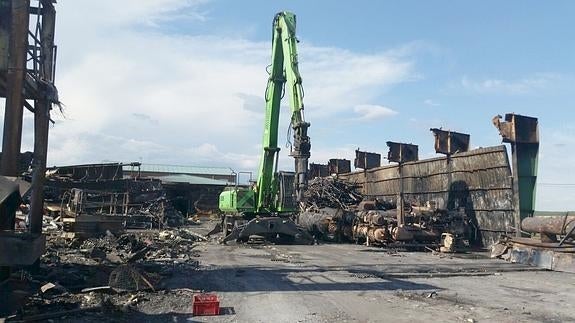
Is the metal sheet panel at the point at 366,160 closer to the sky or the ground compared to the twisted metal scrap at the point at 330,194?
closer to the sky

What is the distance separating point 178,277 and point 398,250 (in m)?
10.5

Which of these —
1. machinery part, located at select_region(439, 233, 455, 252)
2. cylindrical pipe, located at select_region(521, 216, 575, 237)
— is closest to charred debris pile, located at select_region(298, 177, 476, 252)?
machinery part, located at select_region(439, 233, 455, 252)

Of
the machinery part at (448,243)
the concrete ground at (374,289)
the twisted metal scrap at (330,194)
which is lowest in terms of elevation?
the concrete ground at (374,289)

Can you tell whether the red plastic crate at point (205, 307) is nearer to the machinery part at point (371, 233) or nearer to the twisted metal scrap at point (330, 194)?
the machinery part at point (371, 233)

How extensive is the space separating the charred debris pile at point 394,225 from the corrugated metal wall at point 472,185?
0.71 metres

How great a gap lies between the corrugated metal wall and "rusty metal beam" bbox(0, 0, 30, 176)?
15.9 m

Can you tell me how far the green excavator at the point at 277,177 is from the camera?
21219mm

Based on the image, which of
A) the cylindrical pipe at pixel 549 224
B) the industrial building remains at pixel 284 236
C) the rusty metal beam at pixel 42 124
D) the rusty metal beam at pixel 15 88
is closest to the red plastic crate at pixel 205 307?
the industrial building remains at pixel 284 236

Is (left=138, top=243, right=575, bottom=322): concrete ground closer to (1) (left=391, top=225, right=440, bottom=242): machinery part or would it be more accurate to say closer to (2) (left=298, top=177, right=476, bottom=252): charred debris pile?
(1) (left=391, top=225, right=440, bottom=242): machinery part

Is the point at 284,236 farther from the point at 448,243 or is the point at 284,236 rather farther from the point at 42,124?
the point at 42,124

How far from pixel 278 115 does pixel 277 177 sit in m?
2.75

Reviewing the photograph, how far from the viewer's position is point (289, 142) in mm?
21734

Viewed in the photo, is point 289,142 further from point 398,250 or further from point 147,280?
point 147,280

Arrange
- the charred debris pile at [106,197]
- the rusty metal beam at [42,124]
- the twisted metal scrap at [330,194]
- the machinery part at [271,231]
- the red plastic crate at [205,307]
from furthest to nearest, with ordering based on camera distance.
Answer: the twisted metal scrap at [330,194] < the charred debris pile at [106,197] < the machinery part at [271,231] < the rusty metal beam at [42,124] < the red plastic crate at [205,307]
